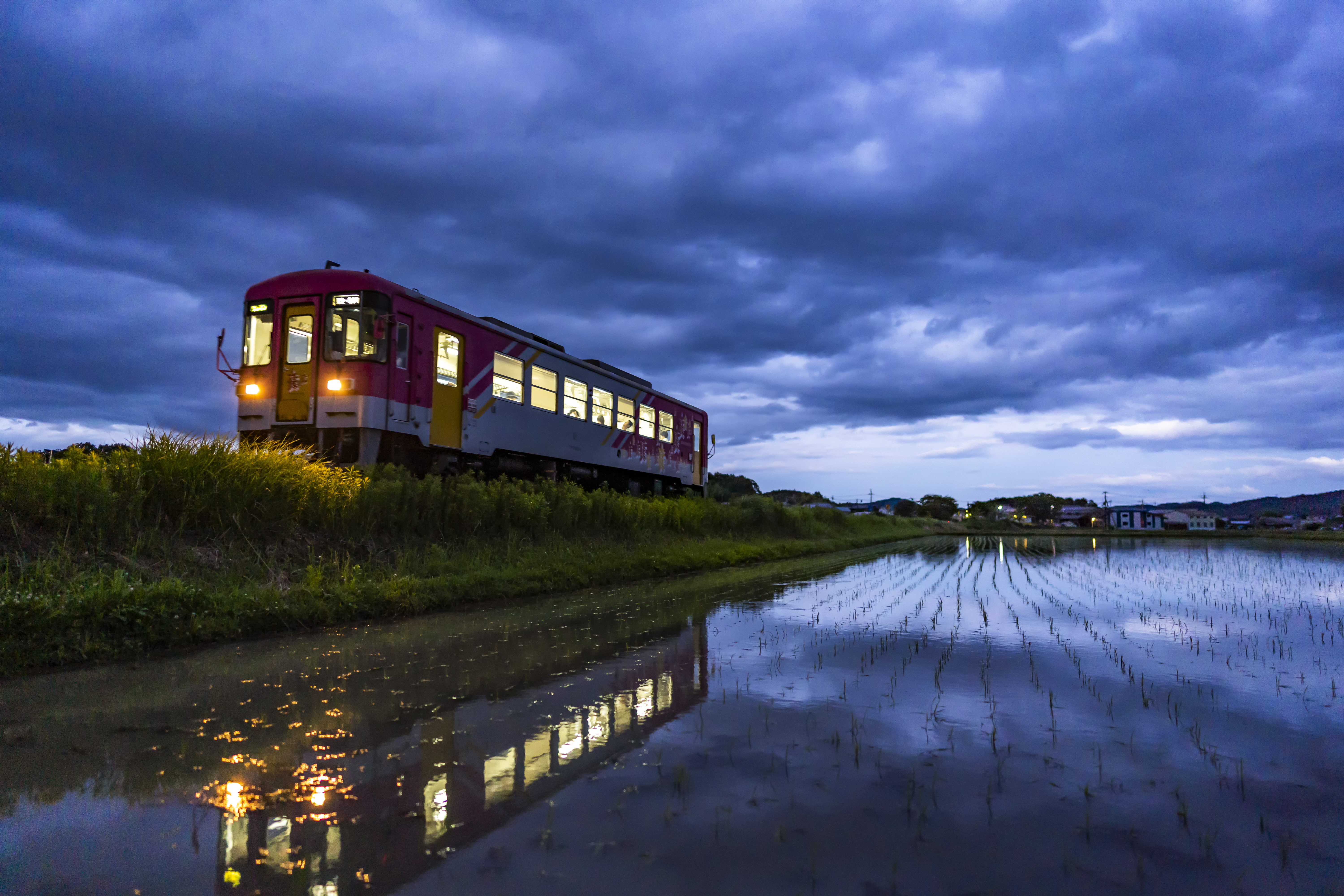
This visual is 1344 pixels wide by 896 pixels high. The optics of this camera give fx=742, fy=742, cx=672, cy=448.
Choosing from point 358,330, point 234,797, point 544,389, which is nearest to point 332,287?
point 358,330

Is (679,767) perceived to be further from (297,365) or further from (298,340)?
(298,340)

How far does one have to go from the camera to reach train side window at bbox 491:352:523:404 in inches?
563

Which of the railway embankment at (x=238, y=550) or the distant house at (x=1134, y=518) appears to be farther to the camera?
the distant house at (x=1134, y=518)

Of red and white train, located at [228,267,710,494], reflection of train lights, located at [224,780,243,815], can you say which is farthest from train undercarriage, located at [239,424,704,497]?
reflection of train lights, located at [224,780,243,815]

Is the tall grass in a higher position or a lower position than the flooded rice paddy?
higher

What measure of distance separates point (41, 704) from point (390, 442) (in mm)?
8219

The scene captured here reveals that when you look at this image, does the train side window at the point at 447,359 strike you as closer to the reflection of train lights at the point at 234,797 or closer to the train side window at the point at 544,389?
the train side window at the point at 544,389

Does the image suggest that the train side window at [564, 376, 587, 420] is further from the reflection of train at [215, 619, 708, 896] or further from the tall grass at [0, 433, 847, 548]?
the reflection of train at [215, 619, 708, 896]

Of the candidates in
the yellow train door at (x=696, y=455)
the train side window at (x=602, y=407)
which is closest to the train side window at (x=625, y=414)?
the train side window at (x=602, y=407)

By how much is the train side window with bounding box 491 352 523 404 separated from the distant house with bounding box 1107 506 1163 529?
396 ft

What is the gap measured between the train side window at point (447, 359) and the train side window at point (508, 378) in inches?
38.4

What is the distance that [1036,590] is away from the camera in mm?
11367

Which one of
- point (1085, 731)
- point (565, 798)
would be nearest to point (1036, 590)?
point (1085, 731)

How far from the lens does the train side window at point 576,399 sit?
16484mm
